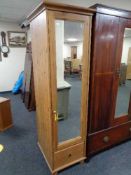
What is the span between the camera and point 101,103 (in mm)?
1827

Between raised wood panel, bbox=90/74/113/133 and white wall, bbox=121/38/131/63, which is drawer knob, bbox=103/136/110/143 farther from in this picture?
white wall, bbox=121/38/131/63

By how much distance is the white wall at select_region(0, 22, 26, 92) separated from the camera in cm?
450

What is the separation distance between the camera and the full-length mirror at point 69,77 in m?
1.48

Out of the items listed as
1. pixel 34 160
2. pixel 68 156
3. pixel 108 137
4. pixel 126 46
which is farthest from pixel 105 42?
pixel 34 160

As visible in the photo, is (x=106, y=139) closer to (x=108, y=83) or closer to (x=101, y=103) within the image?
(x=101, y=103)

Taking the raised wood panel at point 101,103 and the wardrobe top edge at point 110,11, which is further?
the raised wood panel at point 101,103

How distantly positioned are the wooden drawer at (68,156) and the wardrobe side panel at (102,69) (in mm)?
308

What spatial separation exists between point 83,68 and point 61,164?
1.24m

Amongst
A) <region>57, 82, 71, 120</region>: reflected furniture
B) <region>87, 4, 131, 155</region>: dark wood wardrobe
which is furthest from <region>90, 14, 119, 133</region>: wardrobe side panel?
<region>57, 82, 71, 120</region>: reflected furniture

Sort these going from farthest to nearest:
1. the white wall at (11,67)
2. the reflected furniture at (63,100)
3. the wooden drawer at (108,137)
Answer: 1. the white wall at (11,67)
2. the wooden drawer at (108,137)
3. the reflected furniture at (63,100)

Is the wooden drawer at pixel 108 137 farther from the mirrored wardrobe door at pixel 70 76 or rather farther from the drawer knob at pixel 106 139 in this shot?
the mirrored wardrobe door at pixel 70 76

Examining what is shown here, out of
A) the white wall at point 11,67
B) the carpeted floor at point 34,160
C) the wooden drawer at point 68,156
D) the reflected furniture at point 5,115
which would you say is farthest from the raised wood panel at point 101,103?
the white wall at point 11,67

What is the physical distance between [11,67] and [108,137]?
3.85 metres

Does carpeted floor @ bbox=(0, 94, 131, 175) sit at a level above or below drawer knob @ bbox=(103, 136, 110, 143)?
below
